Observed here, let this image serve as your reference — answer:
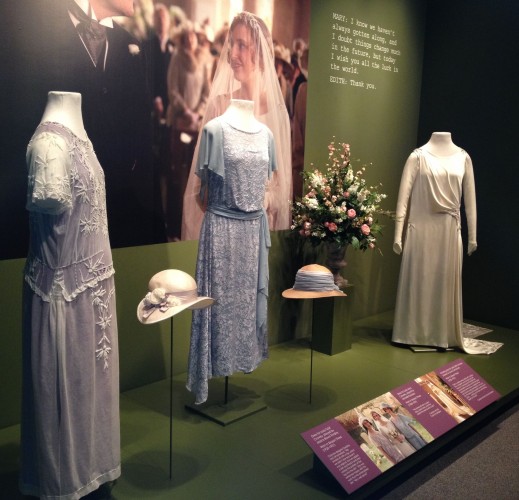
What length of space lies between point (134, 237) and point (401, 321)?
7.80 ft

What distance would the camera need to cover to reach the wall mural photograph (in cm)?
339

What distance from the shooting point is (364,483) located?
122 inches

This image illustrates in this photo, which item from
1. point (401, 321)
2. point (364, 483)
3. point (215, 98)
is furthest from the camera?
point (401, 321)

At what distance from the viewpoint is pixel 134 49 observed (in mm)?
3867

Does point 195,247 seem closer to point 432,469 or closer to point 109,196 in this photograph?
point 109,196

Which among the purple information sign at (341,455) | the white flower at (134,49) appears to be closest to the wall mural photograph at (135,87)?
the white flower at (134,49)

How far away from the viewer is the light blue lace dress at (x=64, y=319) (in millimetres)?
2582

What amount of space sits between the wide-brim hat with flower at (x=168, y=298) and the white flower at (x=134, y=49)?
1565 mm

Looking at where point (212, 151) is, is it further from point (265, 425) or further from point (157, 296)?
point (265, 425)

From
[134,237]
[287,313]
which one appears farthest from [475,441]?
[134,237]

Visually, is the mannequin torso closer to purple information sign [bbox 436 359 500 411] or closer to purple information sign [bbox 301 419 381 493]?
purple information sign [bbox 436 359 500 411]

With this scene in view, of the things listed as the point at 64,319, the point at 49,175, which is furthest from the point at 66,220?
the point at 64,319

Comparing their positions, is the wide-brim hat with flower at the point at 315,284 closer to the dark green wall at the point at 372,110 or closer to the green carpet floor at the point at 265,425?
the green carpet floor at the point at 265,425

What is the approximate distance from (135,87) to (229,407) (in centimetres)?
199
